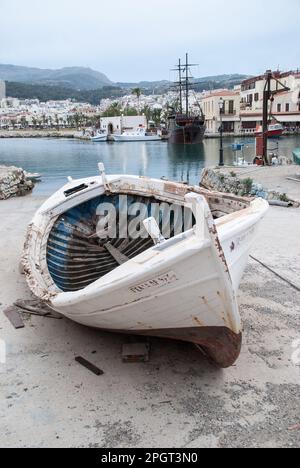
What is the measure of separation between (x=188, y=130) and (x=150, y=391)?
60.3 meters

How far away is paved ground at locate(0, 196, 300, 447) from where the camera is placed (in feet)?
11.6

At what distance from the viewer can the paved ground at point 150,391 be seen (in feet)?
11.6

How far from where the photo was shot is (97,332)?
5215 millimetres

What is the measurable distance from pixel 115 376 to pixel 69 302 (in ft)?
2.88

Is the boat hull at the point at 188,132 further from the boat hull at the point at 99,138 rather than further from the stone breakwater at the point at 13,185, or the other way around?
the stone breakwater at the point at 13,185

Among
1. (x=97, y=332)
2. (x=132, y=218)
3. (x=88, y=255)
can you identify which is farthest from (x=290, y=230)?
(x=97, y=332)

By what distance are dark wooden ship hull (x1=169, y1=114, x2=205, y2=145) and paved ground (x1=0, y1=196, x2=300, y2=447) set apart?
191 ft

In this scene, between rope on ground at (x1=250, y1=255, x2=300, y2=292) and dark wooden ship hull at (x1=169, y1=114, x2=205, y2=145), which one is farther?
dark wooden ship hull at (x1=169, y1=114, x2=205, y2=145)

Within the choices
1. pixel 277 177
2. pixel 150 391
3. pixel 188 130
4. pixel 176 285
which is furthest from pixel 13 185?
pixel 188 130

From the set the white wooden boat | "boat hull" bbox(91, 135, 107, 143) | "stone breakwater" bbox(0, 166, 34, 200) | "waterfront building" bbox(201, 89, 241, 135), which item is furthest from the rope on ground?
"boat hull" bbox(91, 135, 107, 143)

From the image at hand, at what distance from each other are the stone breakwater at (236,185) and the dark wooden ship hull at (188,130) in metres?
42.9

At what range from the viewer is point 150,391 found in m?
4.10

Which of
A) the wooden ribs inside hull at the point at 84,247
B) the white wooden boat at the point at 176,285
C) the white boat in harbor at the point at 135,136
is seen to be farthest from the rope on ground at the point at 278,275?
the white boat in harbor at the point at 135,136

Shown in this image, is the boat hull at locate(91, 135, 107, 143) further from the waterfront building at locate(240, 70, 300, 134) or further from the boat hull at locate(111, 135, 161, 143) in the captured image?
the waterfront building at locate(240, 70, 300, 134)
